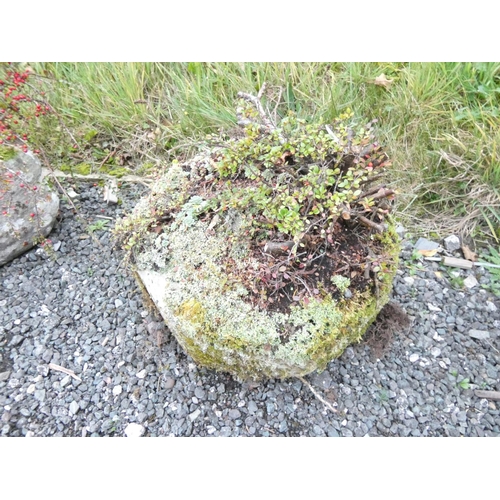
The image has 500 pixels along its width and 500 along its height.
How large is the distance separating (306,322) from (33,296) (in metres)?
1.56

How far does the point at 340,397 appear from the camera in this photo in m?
1.95

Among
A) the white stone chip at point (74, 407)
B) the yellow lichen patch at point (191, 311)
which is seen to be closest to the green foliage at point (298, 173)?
the yellow lichen patch at point (191, 311)

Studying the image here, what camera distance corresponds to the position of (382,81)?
119 inches

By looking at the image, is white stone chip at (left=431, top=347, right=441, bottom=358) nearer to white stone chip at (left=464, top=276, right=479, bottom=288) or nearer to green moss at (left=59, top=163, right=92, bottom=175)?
white stone chip at (left=464, top=276, right=479, bottom=288)

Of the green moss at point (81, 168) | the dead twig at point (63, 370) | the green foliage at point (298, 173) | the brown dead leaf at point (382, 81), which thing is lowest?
the dead twig at point (63, 370)

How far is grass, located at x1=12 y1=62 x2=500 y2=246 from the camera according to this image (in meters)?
2.79

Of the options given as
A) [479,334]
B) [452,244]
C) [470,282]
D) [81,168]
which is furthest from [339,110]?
[81,168]

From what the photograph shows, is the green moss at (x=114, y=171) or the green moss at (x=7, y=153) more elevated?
the green moss at (x=7, y=153)

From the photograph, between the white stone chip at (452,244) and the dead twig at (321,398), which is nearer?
the dead twig at (321,398)

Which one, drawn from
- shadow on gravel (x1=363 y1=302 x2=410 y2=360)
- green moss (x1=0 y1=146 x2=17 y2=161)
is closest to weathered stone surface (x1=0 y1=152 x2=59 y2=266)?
green moss (x1=0 y1=146 x2=17 y2=161)

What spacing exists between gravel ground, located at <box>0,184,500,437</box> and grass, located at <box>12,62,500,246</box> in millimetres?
668

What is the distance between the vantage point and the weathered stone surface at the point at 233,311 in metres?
1.71

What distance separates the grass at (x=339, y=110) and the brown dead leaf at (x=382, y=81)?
4 centimetres

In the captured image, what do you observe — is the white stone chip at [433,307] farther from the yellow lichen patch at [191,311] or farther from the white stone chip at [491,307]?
the yellow lichen patch at [191,311]
